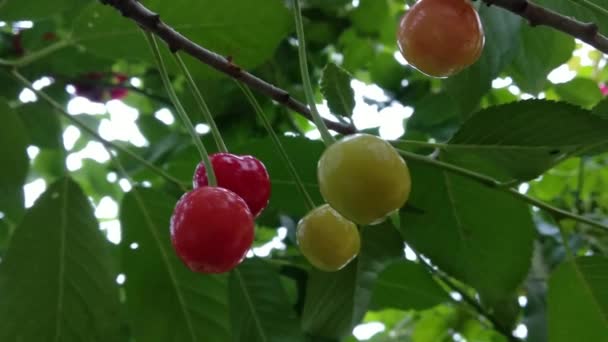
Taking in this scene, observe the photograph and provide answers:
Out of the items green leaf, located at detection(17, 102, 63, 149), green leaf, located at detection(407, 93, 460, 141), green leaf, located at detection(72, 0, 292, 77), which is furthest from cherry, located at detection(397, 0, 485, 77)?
green leaf, located at detection(17, 102, 63, 149)

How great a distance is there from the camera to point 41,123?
1.50 meters

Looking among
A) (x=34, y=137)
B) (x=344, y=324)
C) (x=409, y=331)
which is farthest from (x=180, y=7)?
(x=409, y=331)

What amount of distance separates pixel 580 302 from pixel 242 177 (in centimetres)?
44

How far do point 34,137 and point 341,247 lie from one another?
3.35ft

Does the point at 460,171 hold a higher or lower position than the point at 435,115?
higher

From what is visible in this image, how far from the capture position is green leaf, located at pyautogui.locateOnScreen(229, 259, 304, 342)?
38.3 inches

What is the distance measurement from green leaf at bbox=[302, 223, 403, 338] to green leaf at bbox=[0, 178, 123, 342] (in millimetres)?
301

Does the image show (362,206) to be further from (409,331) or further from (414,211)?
(409,331)

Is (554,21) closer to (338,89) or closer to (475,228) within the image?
(338,89)

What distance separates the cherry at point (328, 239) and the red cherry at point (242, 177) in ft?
0.19

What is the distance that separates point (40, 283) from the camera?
0.94 metres

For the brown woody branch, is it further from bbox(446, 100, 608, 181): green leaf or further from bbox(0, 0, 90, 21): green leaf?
bbox(0, 0, 90, 21): green leaf

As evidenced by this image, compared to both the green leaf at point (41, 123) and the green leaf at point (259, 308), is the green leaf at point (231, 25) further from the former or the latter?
the green leaf at point (41, 123)

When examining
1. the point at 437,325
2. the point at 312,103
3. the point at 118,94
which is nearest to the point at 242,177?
the point at 312,103
